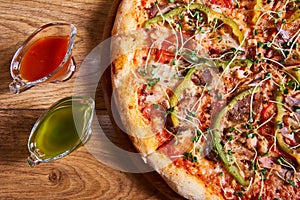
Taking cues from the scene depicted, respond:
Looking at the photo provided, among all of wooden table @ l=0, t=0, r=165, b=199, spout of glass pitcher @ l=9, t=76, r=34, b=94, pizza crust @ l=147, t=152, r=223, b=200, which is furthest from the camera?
wooden table @ l=0, t=0, r=165, b=199

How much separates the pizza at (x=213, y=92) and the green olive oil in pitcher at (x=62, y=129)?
0.23 meters

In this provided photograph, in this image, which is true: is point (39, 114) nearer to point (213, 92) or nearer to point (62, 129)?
point (62, 129)

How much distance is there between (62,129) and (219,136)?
812 mm

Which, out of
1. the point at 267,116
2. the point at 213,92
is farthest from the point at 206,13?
the point at 267,116

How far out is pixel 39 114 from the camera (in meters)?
2.96

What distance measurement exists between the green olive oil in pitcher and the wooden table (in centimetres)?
13

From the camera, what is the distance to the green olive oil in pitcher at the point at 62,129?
2.78 m

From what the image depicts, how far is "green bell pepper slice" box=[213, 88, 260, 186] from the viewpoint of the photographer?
260 cm

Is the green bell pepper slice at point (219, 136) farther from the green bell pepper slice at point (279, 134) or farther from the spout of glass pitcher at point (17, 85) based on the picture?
the spout of glass pitcher at point (17, 85)

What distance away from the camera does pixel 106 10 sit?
9.86 feet

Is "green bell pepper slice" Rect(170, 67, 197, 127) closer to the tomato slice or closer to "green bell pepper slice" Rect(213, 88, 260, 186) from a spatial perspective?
"green bell pepper slice" Rect(213, 88, 260, 186)

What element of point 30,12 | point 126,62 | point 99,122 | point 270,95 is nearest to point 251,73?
point 270,95

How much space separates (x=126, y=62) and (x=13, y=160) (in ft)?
2.74

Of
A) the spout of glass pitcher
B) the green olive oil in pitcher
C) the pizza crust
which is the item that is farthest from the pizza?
the spout of glass pitcher
